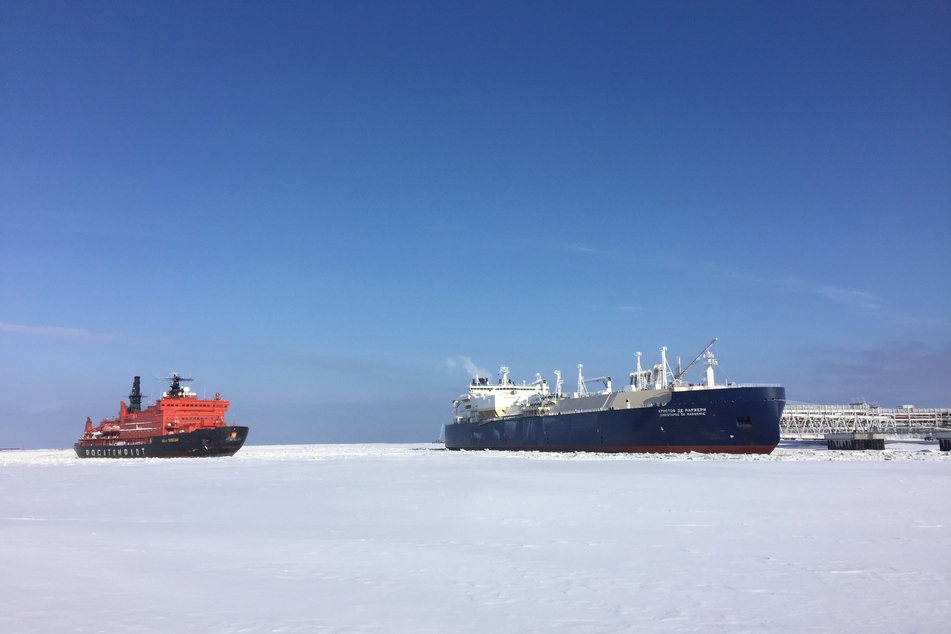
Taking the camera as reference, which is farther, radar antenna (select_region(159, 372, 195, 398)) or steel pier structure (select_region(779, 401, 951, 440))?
steel pier structure (select_region(779, 401, 951, 440))

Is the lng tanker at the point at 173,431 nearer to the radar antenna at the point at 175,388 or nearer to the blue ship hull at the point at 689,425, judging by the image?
the radar antenna at the point at 175,388

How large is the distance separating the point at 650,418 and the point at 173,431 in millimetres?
37511

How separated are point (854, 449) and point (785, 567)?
48.0m

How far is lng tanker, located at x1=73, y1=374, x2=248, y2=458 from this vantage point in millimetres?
51031

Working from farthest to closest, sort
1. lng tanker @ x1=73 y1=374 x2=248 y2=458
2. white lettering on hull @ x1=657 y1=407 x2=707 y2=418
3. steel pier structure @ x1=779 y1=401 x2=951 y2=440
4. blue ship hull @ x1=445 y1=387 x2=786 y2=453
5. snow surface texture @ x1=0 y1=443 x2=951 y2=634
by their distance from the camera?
steel pier structure @ x1=779 y1=401 x2=951 y2=440
lng tanker @ x1=73 y1=374 x2=248 y2=458
white lettering on hull @ x1=657 y1=407 x2=707 y2=418
blue ship hull @ x1=445 y1=387 x2=786 y2=453
snow surface texture @ x1=0 y1=443 x2=951 y2=634

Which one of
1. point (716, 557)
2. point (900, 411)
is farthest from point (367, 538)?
point (900, 411)

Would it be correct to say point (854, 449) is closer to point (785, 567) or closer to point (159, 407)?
point (785, 567)

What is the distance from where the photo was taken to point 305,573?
25.1 ft

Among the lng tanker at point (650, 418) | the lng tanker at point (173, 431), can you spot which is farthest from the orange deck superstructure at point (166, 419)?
the lng tanker at point (650, 418)

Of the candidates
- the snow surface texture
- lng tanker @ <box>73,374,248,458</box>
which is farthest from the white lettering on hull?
lng tanker @ <box>73,374,248,458</box>

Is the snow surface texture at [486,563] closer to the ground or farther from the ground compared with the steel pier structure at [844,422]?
farther from the ground

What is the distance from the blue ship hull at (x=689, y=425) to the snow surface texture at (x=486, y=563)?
750 inches

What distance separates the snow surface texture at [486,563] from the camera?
5.79m

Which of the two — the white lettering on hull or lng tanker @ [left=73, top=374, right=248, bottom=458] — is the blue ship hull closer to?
the white lettering on hull
